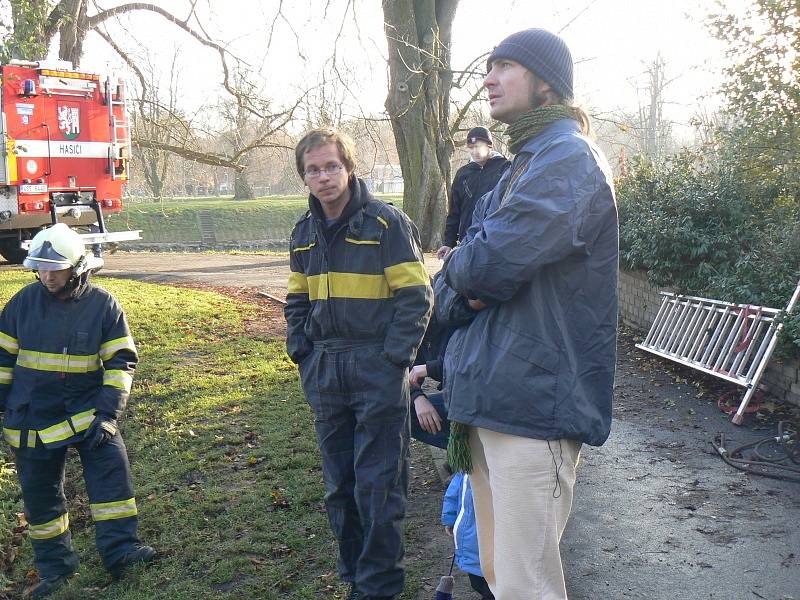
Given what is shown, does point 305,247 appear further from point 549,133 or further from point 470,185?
point 470,185

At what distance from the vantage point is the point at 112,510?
4734 millimetres

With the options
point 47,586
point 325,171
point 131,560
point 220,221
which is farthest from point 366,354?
point 220,221

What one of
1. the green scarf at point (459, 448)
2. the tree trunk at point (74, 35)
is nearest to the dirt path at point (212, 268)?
the tree trunk at point (74, 35)

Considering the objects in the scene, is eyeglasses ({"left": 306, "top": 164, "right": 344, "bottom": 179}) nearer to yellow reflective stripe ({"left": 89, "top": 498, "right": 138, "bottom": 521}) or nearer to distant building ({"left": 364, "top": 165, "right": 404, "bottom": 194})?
yellow reflective stripe ({"left": 89, "top": 498, "right": 138, "bottom": 521})

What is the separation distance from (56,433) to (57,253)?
3.20 feet

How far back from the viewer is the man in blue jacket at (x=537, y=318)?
2439 mm

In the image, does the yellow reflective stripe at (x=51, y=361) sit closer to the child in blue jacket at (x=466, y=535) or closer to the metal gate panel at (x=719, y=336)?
the child in blue jacket at (x=466, y=535)

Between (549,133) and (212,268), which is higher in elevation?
(549,133)

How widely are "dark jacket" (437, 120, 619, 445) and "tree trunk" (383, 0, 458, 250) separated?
585 inches

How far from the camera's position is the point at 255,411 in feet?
25.1

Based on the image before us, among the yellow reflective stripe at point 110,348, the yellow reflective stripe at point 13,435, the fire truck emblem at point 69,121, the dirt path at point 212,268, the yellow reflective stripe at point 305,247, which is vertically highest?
the fire truck emblem at point 69,121

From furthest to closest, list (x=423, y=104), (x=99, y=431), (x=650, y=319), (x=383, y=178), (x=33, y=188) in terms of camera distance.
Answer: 1. (x=383, y=178)
2. (x=423, y=104)
3. (x=33, y=188)
4. (x=650, y=319)
5. (x=99, y=431)

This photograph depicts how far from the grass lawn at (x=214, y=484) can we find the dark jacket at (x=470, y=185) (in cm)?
244

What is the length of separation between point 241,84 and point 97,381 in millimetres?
11892
